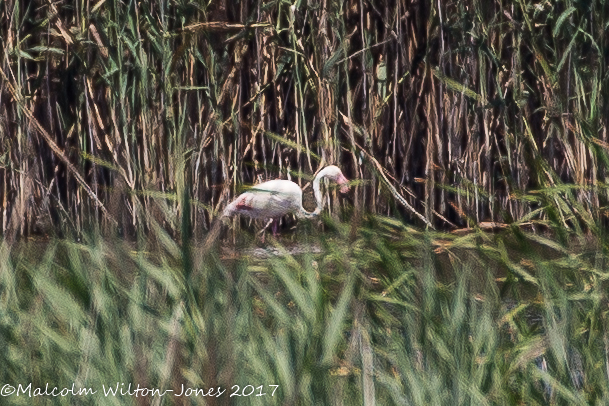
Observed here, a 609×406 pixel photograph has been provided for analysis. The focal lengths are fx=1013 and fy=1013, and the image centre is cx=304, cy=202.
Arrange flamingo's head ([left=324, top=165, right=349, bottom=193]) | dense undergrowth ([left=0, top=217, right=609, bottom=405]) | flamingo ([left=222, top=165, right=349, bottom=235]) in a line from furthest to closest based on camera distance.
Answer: flamingo ([left=222, top=165, right=349, bottom=235]), flamingo's head ([left=324, top=165, right=349, bottom=193]), dense undergrowth ([left=0, top=217, right=609, bottom=405])

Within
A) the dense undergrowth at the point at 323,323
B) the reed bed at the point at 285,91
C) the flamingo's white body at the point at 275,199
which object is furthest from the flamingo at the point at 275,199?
the dense undergrowth at the point at 323,323

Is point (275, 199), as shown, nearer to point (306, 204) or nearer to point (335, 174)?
point (306, 204)

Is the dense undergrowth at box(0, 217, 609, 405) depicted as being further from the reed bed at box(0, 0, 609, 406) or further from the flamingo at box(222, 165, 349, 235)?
the flamingo at box(222, 165, 349, 235)

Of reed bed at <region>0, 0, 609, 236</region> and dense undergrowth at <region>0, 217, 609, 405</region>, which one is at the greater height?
reed bed at <region>0, 0, 609, 236</region>

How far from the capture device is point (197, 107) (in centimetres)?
443

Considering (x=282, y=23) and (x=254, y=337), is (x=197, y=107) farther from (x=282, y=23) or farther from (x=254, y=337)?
(x=254, y=337)

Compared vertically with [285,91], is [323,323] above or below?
below

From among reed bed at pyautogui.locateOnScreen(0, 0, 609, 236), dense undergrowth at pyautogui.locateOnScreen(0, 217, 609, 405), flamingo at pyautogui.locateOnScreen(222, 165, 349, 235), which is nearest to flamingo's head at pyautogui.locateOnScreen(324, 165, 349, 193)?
flamingo at pyautogui.locateOnScreen(222, 165, 349, 235)

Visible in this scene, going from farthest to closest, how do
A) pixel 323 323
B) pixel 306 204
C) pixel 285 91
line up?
pixel 285 91, pixel 306 204, pixel 323 323

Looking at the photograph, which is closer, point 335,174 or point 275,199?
point 335,174

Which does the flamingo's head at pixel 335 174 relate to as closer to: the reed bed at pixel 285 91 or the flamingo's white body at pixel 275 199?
the flamingo's white body at pixel 275 199

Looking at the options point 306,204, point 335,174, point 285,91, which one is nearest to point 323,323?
point 335,174

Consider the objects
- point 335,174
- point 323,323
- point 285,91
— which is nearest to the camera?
Answer: point 323,323

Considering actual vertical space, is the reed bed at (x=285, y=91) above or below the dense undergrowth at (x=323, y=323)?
above
